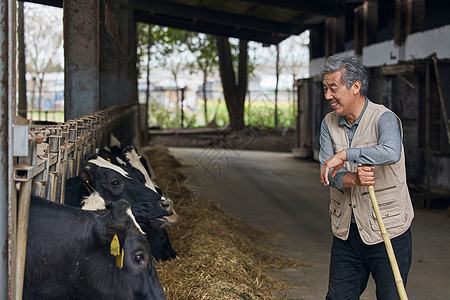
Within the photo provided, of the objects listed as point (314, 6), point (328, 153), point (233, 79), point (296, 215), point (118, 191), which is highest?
point (314, 6)

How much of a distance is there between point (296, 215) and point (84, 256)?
645 centimetres

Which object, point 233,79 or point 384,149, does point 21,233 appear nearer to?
point 384,149

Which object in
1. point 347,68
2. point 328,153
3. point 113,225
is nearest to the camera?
point 113,225

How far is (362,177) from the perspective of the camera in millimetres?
3441

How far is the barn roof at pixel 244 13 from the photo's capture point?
45.0 ft

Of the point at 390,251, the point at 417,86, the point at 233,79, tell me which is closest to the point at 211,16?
the point at 233,79

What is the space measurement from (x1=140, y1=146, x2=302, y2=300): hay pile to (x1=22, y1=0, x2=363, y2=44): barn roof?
21.6ft

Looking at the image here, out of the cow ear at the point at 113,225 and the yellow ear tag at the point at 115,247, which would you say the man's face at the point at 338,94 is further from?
the yellow ear tag at the point at 115,247

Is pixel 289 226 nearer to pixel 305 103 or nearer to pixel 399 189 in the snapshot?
pixel 399 189

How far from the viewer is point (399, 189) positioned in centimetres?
362

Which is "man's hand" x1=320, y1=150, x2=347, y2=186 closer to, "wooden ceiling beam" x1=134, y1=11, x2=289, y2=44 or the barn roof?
the barn roof

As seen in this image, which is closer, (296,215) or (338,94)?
(338,94)

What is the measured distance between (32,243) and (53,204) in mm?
255

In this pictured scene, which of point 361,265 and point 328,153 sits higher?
point 328,153
